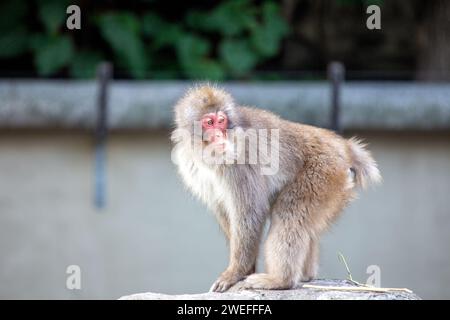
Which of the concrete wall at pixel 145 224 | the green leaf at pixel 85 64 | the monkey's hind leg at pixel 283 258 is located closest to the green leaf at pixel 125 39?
the green leaf at pixel 85 64

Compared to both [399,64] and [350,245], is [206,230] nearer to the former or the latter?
[350,245]

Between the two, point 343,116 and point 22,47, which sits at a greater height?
point 22,47

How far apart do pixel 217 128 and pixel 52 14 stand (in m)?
4.43

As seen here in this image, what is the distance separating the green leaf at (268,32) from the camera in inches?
372

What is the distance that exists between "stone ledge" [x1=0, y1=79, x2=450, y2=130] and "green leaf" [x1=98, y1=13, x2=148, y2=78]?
89 centimetres

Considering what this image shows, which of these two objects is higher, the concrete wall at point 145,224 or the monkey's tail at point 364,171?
the monkey's tail at point 364,171

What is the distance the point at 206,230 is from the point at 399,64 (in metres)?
3.53

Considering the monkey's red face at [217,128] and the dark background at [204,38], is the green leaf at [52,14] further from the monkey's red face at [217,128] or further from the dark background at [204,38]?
the monkey's red face at [217,128]

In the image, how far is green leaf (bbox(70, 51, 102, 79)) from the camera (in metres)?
9.29

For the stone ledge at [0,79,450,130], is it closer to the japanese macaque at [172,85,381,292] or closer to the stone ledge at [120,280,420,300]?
the japanese macaque at [172,85,381,292]

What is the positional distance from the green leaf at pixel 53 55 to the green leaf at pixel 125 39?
0.42 meters

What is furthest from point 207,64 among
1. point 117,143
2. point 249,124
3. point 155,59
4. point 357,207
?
point 249,124

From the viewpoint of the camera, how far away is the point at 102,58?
9.50 m

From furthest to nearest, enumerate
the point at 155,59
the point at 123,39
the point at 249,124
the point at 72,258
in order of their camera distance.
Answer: the point at 155,59
the point at 123,39
the point at 72,258
the point at 249,124
